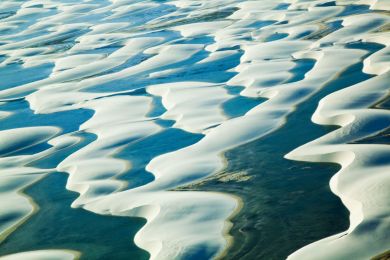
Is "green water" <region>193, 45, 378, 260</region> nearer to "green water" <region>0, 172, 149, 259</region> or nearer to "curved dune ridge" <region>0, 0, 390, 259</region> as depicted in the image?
"curved dune ridge" <region>0, 0, 390, 259</region>

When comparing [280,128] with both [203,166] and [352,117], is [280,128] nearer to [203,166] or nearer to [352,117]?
[352,117]

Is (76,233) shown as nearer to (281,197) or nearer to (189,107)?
(281,197)

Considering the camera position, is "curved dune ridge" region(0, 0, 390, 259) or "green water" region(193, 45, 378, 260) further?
"curved dune ridge" region(0, 0, 390, 259)

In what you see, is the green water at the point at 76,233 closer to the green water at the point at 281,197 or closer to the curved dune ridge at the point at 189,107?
the curved dune ridge at the point at 189,107

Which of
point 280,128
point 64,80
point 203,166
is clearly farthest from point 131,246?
point 64,80

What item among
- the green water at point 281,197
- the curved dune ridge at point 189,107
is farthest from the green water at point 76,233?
the green water at point 281,197

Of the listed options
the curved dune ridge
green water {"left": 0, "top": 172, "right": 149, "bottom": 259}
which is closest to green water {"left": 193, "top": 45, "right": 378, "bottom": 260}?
the curved dune ridge

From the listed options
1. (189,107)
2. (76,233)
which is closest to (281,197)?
(76,233)

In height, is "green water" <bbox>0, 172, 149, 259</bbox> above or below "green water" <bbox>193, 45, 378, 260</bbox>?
below
